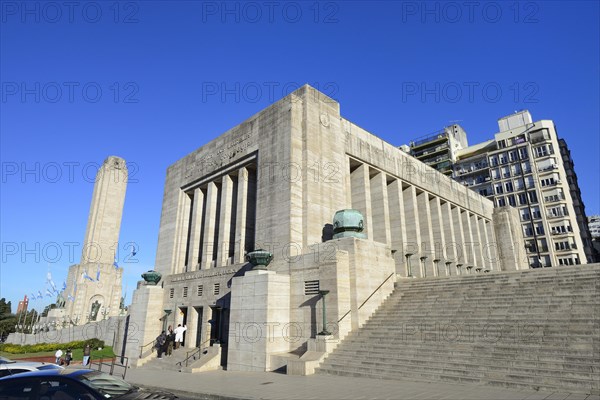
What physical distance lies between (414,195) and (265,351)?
2189cm

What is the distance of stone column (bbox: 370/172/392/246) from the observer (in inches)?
1117

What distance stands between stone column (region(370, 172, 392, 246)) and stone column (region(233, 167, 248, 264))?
401 inches

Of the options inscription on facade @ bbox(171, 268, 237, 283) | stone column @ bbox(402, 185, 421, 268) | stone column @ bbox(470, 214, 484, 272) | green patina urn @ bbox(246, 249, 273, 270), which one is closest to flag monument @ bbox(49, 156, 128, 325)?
inscription on facade @ bbox(171, 268, 237, 283)

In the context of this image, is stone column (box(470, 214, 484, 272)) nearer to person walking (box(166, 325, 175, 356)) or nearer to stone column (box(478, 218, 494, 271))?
stone column (box(478, 218, 494, 271))

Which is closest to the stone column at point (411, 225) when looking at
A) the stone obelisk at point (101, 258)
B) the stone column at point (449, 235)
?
the stone column at point (449, 235)

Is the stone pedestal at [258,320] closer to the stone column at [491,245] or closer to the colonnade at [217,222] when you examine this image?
the colonnade at [217,222]

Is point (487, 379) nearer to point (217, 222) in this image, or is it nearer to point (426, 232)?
point (426, 232)

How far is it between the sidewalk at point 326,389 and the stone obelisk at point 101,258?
1913 inches

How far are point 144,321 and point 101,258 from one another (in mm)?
40371

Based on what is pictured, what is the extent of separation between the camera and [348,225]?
2075 cm

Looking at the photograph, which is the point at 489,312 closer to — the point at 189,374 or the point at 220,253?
the point at 189,374

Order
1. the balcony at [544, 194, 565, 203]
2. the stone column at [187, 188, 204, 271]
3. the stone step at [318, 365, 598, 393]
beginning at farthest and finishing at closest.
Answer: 1. the balcony at [544, 194, 565, 203]
2. the stone column at [187, 188, 204, 271]
3. the stone step at [318, 365, 598, 393]

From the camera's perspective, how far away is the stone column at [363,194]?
87.9ft

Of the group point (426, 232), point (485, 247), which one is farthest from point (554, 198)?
point (426, 232)
